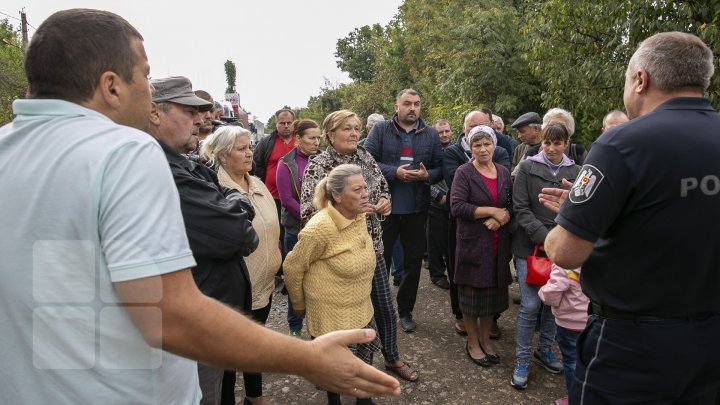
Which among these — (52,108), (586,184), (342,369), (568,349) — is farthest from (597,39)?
(52,108)

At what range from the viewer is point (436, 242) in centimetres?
577

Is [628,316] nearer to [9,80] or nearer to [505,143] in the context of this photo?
[505,143]

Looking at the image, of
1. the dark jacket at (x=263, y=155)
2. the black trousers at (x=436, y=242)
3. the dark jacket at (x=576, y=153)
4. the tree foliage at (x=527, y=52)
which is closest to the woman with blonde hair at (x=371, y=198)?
the dark jacket at (x=576, y=153)

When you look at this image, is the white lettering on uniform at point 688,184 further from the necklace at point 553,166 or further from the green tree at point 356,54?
the green tree at point 356,54

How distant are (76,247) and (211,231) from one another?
1.17 metres

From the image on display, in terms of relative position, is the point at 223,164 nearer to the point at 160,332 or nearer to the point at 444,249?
the point at 160,332

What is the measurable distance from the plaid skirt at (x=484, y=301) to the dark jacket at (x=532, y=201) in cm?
40

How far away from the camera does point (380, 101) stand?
86.7 ft

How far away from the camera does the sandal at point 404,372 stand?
143 inches

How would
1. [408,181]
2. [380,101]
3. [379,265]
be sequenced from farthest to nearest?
1. [380,101]
2. [408,181]
3. [379,265]

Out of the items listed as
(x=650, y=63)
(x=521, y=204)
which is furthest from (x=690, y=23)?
(x=650, y=63)

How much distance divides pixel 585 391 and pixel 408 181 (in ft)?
8.95

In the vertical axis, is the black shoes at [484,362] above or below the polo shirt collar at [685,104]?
below

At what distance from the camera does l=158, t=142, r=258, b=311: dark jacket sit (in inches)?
79.4
